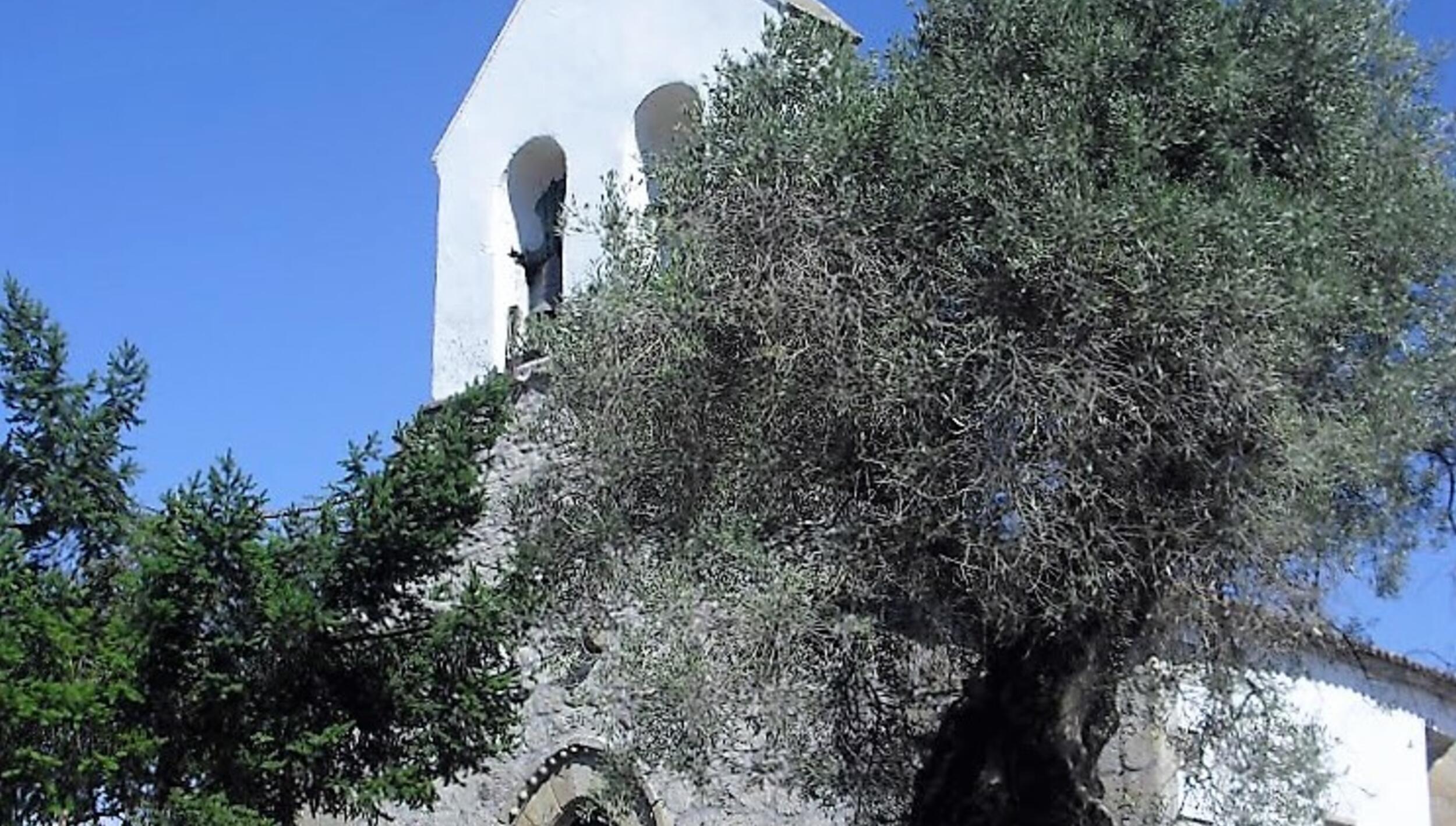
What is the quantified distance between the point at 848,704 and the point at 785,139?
246cm

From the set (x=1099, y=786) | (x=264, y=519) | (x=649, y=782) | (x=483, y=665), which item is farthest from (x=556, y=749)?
(x=1099, y=786)

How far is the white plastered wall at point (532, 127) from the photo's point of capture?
41.8 ft

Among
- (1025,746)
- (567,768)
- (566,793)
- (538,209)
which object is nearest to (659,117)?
(538,209)

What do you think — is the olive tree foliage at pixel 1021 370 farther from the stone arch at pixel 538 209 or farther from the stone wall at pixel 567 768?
the stone arch at pixel 538 209

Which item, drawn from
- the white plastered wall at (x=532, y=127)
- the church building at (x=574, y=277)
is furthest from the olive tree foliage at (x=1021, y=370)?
the white plastered wall at (x=532, y=127)

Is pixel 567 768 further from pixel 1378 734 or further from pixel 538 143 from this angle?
pixel 1378 734

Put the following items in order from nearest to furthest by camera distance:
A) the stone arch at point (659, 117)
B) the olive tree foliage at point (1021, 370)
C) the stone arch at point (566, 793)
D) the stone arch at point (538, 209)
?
the olive tree foliage at point (1021, 370)
the stone arch at point (659, 117)
the stone arch at point (566, 793)
the stone arch at point (538, 209)

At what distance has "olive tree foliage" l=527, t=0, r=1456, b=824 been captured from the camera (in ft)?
21.9

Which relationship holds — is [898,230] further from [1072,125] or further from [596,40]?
[596,40]

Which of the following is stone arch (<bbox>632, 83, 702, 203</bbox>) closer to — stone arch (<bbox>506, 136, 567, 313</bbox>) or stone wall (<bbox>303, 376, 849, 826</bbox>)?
stone arch (<bbox>506, 136, 567, 313</bbox>)

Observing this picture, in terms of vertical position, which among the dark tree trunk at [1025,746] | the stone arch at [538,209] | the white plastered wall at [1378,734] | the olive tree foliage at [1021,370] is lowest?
the dark tree trunk at [1025,746]

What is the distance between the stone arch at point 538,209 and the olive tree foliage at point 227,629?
333 centimetres

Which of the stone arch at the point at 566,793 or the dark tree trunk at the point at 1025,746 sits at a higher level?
the stone arch at the point at 566,793

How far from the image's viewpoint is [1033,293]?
675cm
